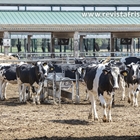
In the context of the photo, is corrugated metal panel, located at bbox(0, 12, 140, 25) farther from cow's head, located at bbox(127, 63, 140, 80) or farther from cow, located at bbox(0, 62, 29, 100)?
cow's head, located at bbox(127, 63, 140, 80)

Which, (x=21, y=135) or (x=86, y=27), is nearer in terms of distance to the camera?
(x=21, y=135)

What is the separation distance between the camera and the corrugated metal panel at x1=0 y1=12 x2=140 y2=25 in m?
44.9

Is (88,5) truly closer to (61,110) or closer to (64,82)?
(64,82)

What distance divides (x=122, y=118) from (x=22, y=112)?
3489 mm

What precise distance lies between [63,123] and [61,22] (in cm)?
3247

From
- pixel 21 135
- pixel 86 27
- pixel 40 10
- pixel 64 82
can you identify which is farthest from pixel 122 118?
pixel 40 10

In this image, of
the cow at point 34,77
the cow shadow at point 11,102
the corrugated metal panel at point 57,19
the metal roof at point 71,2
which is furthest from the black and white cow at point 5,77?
the metal roof at point 71,2

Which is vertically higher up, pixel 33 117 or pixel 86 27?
pixel 86 27

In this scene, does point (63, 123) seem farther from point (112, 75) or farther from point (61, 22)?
point (61, 22)

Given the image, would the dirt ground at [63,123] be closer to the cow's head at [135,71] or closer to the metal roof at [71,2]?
the cow's head at [135,71]

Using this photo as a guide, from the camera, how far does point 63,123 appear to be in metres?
13.0

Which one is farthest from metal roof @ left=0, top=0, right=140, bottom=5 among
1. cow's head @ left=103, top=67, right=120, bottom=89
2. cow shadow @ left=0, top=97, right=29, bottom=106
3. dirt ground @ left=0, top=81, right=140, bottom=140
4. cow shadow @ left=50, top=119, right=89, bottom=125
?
cow's head @ left=103, top=67, right=120, bottom=89

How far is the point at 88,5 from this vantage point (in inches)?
2034

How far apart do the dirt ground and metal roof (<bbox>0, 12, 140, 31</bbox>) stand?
2214 cm
